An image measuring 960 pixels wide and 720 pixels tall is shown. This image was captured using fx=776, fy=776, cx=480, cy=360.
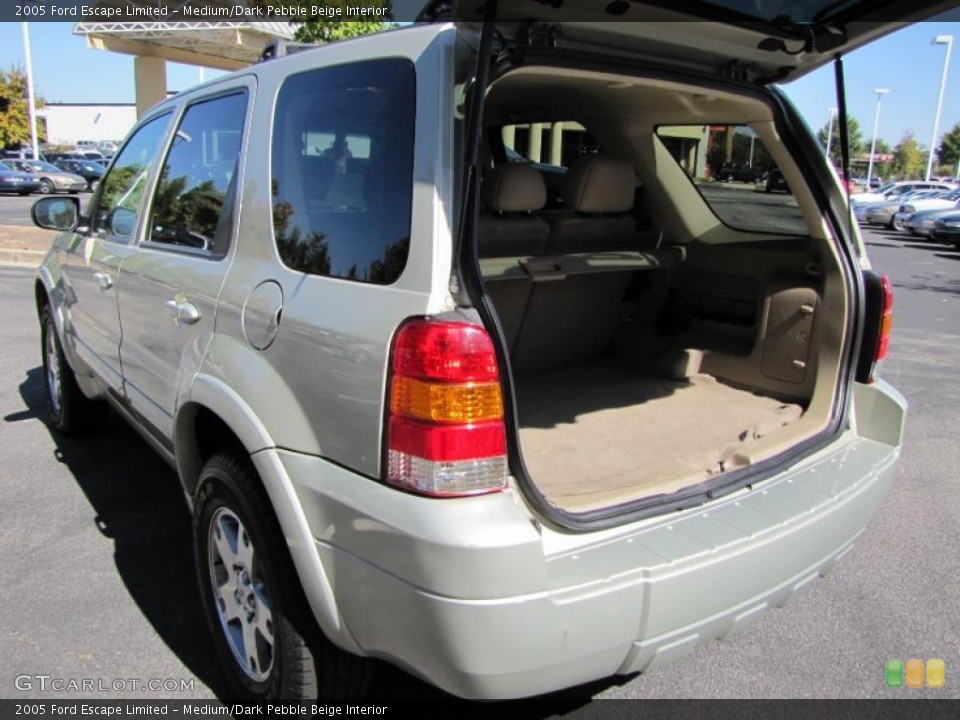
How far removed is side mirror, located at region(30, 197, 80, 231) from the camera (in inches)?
167

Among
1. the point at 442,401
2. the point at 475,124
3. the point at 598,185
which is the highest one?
the point at 475,124

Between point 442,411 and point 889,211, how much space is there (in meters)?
28.2

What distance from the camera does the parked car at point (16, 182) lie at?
2934 centimetres

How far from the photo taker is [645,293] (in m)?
4.25

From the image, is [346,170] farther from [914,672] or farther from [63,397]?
[63,397]

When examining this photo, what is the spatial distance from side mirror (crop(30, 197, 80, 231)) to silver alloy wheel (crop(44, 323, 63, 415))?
28.2 inches

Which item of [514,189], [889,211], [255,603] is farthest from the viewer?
[889,211]

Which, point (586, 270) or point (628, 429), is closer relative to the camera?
point (628, 429)

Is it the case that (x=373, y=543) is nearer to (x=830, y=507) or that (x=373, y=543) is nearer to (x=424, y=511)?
(x=424, y=511)

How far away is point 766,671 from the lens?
277 centimetres

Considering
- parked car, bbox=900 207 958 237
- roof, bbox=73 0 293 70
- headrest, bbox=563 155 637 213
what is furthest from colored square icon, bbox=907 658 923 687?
parked car, bbox=900 207 958 237

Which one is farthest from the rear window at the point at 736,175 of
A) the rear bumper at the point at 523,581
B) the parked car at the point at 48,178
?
the parked car at the point at 48,178

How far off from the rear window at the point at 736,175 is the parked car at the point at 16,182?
31555 millimetres

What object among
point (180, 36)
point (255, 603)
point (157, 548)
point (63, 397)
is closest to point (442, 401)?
point (255, 603)
